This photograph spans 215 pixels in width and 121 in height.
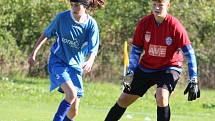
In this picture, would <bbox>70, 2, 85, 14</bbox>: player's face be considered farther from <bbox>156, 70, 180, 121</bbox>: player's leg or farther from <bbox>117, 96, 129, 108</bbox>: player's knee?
<bbox>156, 70, 180, 121</bbox>: player's leg

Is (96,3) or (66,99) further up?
(96,3)

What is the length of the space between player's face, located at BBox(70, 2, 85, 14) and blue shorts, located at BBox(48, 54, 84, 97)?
29.6 inches

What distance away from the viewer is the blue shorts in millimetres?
9448

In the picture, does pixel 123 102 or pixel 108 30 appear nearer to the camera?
pixel 123 102

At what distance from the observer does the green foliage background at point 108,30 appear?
94.6ft

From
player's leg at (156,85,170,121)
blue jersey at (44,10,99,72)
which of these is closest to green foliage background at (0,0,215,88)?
blue jersey at (44,10,99,72)

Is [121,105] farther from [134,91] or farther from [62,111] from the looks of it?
[62,111]

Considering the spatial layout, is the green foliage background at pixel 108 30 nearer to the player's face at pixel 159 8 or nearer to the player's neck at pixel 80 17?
the player's neck at pixel 80 17

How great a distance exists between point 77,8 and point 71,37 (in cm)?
44

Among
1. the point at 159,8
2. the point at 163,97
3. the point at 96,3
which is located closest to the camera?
the point at 163,97

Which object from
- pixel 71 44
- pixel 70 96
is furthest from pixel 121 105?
pixel 71 44

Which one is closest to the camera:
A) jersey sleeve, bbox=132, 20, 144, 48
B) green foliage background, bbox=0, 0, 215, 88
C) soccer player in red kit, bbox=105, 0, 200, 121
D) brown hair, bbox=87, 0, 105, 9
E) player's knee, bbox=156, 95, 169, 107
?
player's knee, bbox=156, 95, 169, 107

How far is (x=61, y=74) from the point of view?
945 centimetres

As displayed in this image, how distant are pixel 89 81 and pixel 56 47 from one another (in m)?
19.6
